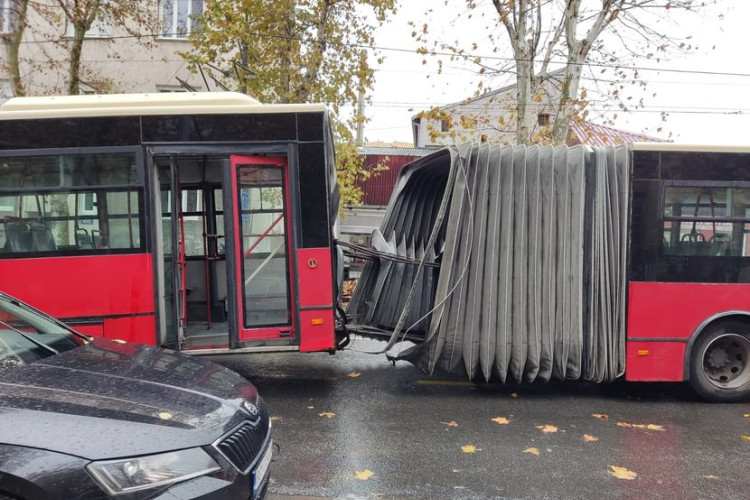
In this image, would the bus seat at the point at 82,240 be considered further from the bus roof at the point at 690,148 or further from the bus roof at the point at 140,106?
the bus roof at the point at 690,148

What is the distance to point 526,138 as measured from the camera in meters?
13.2

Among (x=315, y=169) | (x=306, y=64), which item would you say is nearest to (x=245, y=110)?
(x=315, y=169)

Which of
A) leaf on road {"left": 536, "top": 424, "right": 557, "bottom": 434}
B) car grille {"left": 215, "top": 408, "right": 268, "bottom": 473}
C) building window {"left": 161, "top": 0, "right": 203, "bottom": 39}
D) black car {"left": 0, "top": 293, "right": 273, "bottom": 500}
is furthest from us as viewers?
building window {"left": 161, "top": 0, "right": 203, "bottom": 39}

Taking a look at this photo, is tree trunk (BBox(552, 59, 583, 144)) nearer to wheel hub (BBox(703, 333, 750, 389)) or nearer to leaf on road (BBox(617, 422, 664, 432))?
wheel hub (BBox(703, 333, 750, 389))

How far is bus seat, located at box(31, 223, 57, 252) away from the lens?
586cm

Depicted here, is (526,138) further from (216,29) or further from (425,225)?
(216,29)

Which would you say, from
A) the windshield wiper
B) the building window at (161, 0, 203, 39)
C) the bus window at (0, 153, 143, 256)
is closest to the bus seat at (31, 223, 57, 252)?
the bus window at (0, 153, 143, 256)

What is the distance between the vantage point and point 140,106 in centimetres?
609

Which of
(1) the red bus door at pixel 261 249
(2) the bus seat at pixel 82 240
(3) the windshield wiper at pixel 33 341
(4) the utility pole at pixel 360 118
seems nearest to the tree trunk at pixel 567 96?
(4) the utility pole at pixel 360 118

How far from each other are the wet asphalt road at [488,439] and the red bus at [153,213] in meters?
0.89

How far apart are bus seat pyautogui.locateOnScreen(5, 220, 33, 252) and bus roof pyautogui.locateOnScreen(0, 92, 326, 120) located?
1088 millimetres

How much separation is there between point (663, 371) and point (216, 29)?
13331mm

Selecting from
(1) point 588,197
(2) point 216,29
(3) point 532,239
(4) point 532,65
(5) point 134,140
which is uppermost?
(2) point 216,29

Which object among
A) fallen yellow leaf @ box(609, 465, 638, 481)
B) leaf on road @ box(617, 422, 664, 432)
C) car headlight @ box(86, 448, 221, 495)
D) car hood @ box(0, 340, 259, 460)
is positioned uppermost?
car hood @ box(0, 340, 259, 460)
